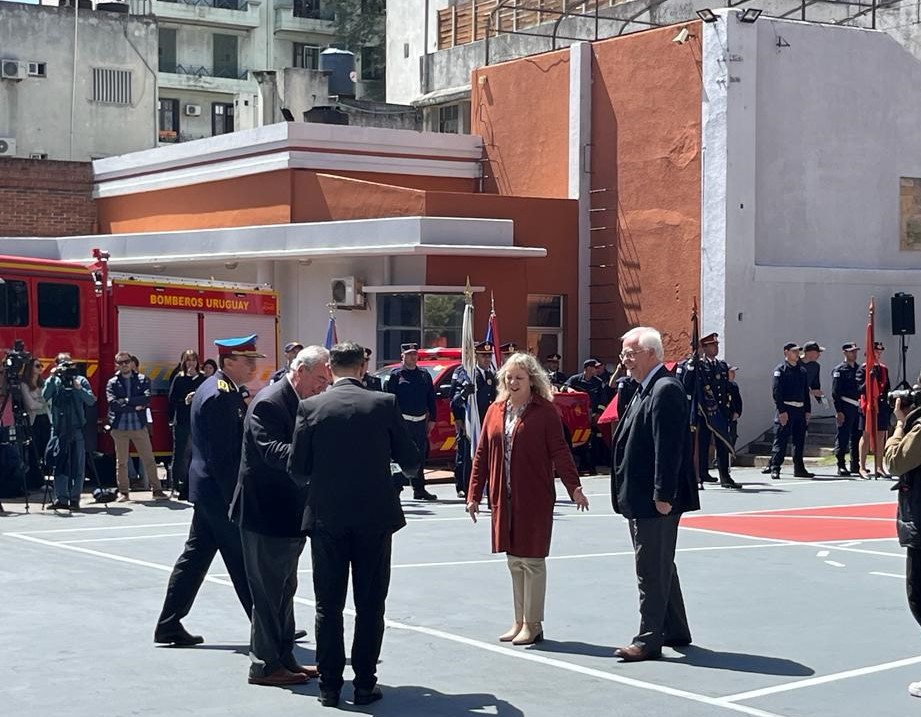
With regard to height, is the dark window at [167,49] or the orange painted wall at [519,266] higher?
the dark window at [167,49]

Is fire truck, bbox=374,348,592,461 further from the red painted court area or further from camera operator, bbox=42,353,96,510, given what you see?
the red painted court area

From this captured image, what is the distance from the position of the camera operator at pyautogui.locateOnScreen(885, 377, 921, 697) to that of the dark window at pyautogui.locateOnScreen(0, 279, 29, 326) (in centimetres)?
1469

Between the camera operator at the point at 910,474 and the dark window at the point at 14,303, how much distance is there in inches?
578

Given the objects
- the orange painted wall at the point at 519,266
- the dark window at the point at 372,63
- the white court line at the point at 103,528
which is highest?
the dark window at the point at 372,63

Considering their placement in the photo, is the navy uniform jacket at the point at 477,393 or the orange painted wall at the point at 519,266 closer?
the navy uniform jacket at the point at 477,393

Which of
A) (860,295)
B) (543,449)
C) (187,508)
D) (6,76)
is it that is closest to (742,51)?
(860,295)

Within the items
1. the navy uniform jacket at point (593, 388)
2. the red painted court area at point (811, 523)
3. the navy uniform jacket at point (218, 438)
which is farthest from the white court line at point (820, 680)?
the navy uniform jacket at point (593, 388)

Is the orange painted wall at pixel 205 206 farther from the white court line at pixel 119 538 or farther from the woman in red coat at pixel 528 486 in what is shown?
the woman in red coat at pixel 528 486

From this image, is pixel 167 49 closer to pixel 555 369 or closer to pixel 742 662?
pixel 555 369

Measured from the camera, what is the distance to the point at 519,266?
2942 cm

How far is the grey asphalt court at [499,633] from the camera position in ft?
28.0

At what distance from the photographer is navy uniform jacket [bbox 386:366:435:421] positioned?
20.3 m

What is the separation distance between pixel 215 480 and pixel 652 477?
2.67 metres

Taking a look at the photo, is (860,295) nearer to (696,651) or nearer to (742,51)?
(742,51)
